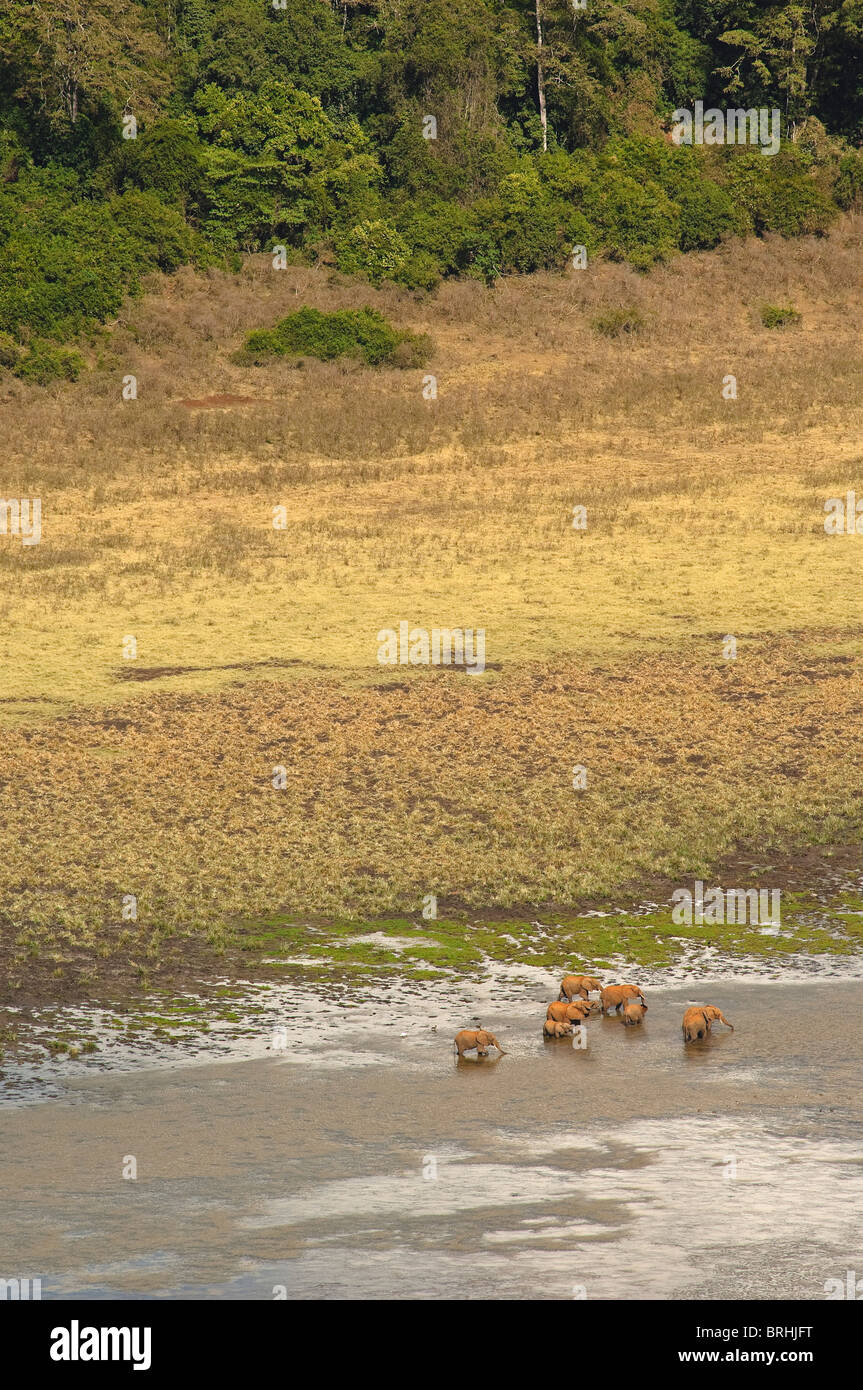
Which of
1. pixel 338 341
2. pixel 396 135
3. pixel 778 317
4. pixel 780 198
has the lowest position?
pixel 338 341

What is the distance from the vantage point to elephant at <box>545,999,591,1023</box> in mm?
10688

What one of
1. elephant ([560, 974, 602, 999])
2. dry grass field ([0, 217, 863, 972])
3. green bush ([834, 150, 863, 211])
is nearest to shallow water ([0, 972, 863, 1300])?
elephant ([560, 974, 602, 999])

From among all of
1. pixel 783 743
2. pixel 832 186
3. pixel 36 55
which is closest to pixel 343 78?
pixel 36 55

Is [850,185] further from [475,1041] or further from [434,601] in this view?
[475,1041]

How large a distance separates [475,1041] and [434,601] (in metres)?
14.8

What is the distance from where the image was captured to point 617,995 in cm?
1103

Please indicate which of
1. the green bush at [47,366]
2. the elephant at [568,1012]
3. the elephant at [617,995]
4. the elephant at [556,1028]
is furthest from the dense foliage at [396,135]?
the elephant at [556,1028]

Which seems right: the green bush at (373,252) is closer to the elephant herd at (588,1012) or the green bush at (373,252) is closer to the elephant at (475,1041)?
the elephant herd at (588,1012)

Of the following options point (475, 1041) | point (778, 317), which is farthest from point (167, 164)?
point (475, 1041)

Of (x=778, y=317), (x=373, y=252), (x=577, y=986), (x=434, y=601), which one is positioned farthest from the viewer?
(x=373, y=252)

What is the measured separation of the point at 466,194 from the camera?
169 ft

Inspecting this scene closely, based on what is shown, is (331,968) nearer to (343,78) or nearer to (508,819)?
(508,819)

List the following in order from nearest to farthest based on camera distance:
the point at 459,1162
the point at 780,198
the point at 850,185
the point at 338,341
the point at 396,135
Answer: the point at 459,1162 → the point at 338,341 → the point at 396,135 → the point at 780,198 → the point at 850,185

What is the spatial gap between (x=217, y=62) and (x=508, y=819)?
41881mm
